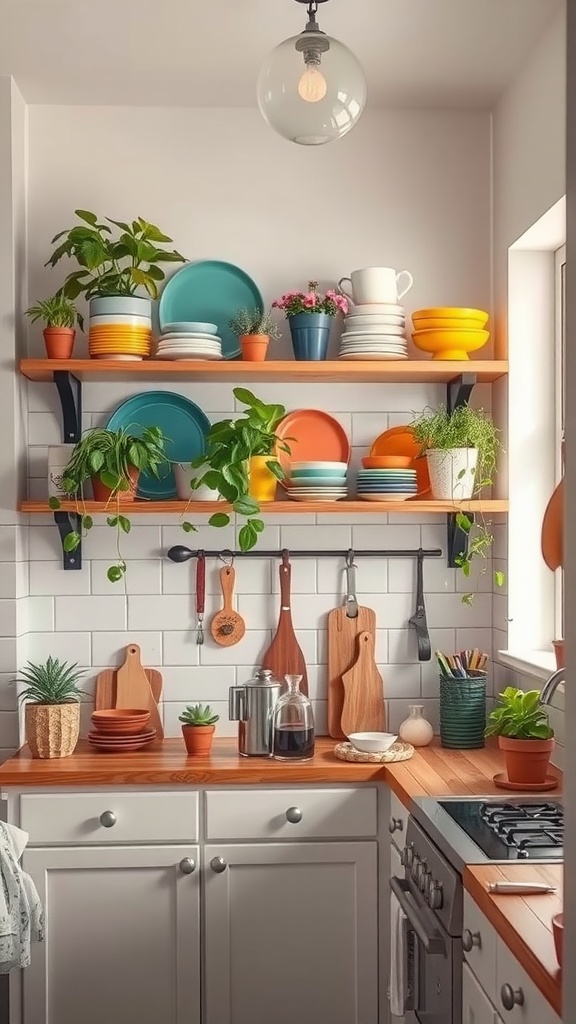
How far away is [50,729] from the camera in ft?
10.6

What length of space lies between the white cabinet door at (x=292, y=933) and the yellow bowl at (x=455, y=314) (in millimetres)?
1478

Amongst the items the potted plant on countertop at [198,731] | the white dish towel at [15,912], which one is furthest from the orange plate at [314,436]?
the white dish towel at [15,912]

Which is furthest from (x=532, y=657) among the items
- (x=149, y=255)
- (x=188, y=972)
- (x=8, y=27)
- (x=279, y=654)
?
(x=8, y=27)

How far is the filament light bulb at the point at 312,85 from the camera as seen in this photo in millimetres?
2402

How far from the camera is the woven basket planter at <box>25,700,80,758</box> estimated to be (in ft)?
10.6

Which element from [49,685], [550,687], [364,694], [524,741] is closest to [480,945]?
[550,687]

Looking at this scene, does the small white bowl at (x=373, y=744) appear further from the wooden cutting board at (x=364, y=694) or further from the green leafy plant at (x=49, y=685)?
the green leafy plant at (x=49, y=685)

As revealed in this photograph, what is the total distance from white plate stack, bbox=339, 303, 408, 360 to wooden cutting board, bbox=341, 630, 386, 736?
84 cm

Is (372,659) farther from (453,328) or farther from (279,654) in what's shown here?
(453,328)

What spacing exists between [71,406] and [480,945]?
1.99m

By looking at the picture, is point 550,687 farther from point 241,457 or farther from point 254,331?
point 254,331

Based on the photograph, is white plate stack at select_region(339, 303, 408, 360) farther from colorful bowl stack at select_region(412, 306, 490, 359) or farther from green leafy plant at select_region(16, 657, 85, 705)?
green leafy plant at select_region(16, 657, 85, 705)

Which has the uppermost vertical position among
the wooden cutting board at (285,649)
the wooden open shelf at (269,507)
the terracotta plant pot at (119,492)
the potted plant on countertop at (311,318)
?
the potted plant on countertop at (311,318)

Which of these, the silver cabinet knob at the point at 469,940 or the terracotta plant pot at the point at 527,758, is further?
the terracotta plant pot at the point at 527,758
